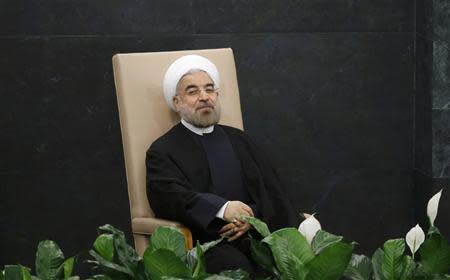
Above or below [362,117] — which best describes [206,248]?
A: below

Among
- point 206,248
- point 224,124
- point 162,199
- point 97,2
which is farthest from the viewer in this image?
point 97,2

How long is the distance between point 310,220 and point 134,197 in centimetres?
213

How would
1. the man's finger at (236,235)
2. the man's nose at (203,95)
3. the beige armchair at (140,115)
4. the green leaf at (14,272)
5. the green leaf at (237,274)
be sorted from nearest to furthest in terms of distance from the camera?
the green leaf at (14,272)
the green leaf at (237,274)
the man's finger at (236,235)
the beige armchair at (140,115)
the man's nose at (203,95)

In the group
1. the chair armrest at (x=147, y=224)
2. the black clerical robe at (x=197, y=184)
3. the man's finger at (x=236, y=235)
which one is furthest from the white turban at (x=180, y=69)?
the man's finger at (x=236, y=235)

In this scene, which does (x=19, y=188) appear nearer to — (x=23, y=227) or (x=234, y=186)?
(x=23, y=227)

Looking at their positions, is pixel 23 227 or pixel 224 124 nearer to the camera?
pixel 224 124

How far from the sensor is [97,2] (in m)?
4.65

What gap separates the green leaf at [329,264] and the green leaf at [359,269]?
111mm

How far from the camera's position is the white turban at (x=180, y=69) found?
3875mm

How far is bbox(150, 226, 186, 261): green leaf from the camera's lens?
5.46 ft

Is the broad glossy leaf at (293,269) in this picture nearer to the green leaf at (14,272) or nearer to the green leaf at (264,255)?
the green leaf at (264,255)

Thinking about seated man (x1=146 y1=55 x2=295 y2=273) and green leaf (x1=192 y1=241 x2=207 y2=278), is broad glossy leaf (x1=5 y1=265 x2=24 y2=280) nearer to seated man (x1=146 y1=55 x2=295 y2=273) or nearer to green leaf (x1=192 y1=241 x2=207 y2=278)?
green leaf (x1=192 y1=241 x2=207 y2=278)

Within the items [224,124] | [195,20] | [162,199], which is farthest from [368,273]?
[195,20]

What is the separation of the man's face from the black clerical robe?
7 cm
